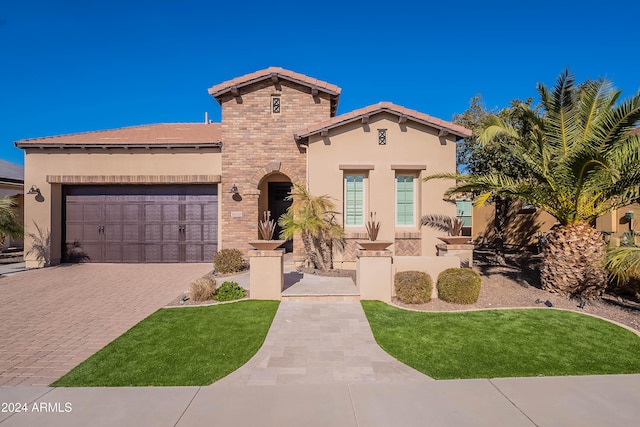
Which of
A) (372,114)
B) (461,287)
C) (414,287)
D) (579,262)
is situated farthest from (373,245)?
(372,114)

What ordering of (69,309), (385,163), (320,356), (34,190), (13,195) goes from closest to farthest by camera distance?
(320,356)
(69,309)
(385,163)
(34,190)
(13,195)

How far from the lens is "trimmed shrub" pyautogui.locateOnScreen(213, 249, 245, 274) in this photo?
11828 mm

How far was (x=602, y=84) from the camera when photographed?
824cm

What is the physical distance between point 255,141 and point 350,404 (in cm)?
1100

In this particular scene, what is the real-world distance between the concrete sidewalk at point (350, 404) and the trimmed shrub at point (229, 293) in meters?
4.19

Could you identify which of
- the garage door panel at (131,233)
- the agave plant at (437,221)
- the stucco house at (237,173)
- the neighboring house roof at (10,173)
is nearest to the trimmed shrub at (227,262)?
the stucco house at (237,173)

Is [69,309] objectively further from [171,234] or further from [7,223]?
[7,223]

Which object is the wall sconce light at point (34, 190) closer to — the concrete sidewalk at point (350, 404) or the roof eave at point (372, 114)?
the roof eave at point (372, 114)

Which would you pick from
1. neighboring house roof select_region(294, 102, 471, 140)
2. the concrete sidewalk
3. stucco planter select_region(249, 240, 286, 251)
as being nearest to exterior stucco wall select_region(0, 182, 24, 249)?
neighboring house roof select_region(294, 102, 471, 140)

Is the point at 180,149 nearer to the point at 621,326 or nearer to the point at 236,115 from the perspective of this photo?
the point at 236,115

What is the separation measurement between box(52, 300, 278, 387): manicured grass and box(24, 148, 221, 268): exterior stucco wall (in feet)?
24.6

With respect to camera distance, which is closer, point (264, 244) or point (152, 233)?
point (264, 244)

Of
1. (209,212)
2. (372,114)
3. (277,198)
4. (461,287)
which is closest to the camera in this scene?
(461,287)

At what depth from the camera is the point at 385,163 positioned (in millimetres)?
12273
